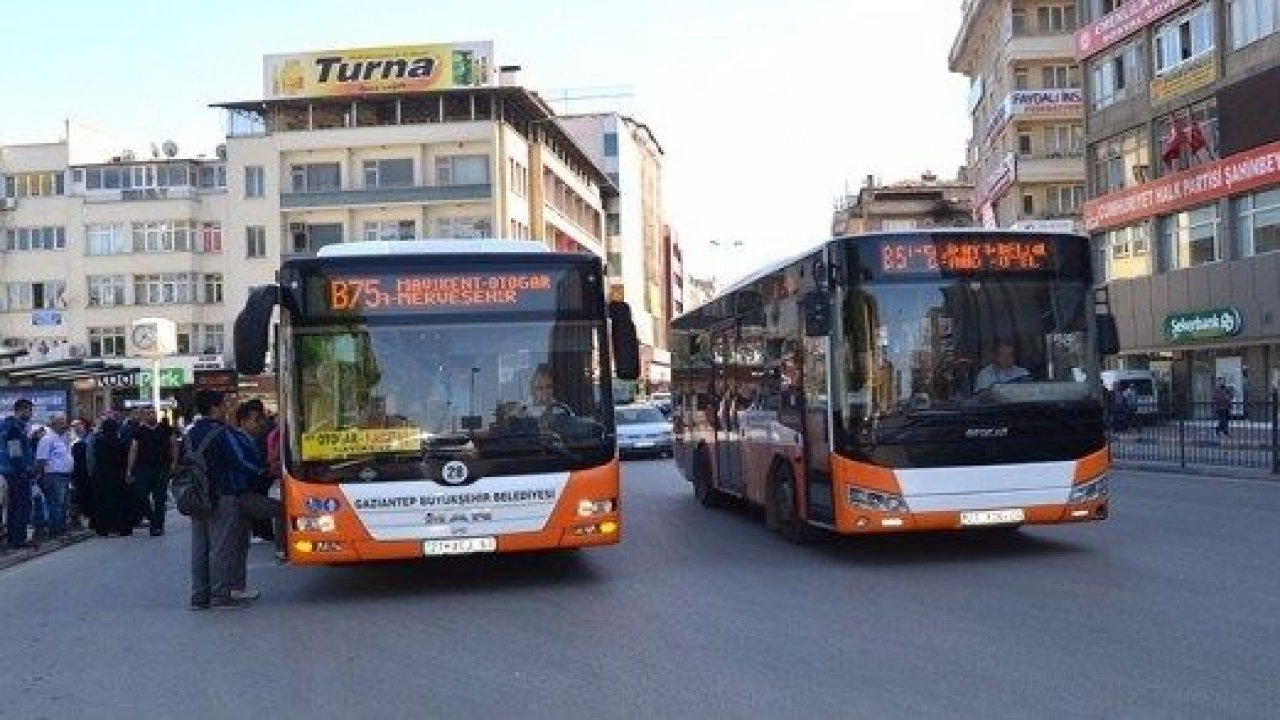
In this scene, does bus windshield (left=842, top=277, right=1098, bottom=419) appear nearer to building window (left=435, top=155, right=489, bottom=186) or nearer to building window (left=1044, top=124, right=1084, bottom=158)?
building window (left=1044, top=124, right=1084, bottom=158)

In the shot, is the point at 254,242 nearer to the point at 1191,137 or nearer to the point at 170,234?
the point at 170,234

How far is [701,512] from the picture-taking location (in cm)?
1931

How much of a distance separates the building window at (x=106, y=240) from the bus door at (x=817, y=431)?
67.7m

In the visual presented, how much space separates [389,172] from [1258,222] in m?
44.4

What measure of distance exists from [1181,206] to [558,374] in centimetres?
3676

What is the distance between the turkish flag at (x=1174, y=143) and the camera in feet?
141

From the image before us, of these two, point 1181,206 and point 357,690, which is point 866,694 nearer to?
point 357,690

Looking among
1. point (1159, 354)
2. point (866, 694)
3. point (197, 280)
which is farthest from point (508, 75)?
point (866, 694)

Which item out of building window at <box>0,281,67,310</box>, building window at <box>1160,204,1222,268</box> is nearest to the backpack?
building window at <box>1160,204,1222,268</box>

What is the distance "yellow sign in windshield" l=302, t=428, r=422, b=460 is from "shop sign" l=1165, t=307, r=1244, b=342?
3420cm

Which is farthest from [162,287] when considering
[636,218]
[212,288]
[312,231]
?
[636,218]

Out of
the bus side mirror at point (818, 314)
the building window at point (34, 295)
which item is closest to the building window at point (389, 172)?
the building window at point (34, 295)

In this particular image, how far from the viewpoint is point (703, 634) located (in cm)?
934

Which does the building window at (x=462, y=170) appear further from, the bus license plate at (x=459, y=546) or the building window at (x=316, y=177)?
the bus license plate at (x=459, y=546)
